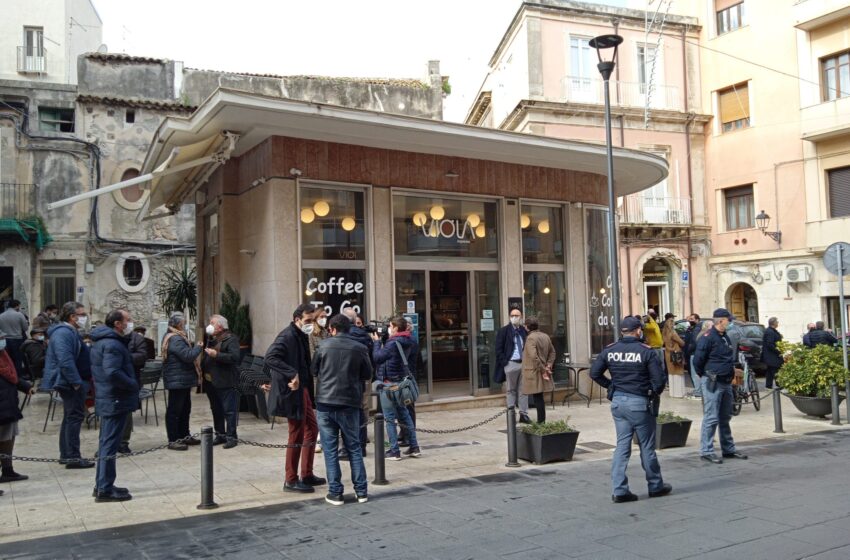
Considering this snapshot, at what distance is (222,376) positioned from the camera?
9.29 meters

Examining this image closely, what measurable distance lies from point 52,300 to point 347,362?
19.4 metres

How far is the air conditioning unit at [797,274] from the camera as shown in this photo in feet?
79.8

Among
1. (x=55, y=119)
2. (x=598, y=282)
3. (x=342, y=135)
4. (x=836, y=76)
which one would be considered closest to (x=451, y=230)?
(x=342, y=135)

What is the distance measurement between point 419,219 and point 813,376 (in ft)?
22.8

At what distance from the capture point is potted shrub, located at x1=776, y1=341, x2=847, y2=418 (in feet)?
37.0

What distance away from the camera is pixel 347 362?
21.9 feet

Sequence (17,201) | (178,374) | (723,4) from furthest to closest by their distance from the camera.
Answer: (723,4) → (17,201) → (178,374)

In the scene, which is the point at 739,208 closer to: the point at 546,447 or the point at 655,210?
the point at 655,210

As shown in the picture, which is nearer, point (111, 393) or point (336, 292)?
point (111, 393)

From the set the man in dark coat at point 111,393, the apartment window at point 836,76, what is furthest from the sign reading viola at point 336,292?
the apartment window at point 836,76

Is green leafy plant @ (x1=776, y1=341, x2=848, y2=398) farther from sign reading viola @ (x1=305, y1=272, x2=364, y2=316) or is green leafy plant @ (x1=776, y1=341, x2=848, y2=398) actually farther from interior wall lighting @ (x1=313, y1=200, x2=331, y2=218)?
interior wall lighting @ (x1=313, y1=200, x2=331, y2=218)

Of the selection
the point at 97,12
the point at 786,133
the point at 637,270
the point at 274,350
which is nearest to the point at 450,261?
the point at 274,350

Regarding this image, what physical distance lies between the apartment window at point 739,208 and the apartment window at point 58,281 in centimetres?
2349

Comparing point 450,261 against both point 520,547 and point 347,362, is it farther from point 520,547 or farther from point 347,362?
point 520,547
